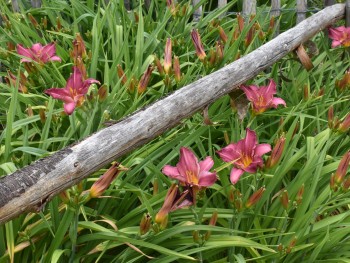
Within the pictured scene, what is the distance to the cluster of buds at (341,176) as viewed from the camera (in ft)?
4.46

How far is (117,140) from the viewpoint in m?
1.33

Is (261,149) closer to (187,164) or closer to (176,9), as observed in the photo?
(187,164)

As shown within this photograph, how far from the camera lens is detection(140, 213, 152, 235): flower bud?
1.21 meters

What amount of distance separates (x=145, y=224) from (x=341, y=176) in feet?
1.64

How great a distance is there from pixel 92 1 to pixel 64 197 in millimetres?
1603

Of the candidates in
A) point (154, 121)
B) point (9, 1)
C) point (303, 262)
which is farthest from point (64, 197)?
point (9, 1)

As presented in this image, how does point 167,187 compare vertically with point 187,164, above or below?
below

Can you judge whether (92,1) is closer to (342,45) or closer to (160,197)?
(342,45)

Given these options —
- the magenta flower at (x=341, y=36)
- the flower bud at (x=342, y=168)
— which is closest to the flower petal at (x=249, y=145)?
the flower bud at (x=342, y=168)

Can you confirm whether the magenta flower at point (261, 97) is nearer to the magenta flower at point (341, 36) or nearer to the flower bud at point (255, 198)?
the flower bud at point (255, 198)

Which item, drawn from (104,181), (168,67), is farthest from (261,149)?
(168,67)

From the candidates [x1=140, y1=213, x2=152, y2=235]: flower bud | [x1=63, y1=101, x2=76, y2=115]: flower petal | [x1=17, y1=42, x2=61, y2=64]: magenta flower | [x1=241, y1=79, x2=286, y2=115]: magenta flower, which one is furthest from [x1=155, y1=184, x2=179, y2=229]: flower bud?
[x1=17, y1=42, x2=61, y2=64]: magenta flower

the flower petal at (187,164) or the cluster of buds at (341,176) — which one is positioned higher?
the flower petal at (187,164)

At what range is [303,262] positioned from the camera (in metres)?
1.44
